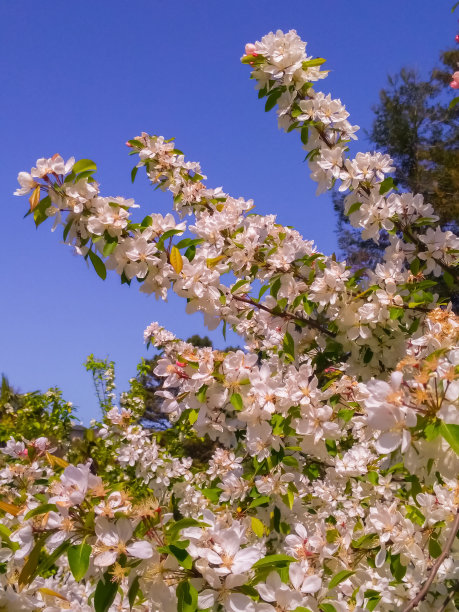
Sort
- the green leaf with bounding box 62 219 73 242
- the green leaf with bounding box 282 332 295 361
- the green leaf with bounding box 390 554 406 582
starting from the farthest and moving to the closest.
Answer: the green leaf with bounding box 282 332 295 361
the green leaf with bounding box 62 219 73 242
the green leaf with bounding box 390 554 406 582

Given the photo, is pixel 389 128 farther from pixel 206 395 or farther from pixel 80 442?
pixel 206 395

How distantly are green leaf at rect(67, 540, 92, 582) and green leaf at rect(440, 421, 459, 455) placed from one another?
813 mm

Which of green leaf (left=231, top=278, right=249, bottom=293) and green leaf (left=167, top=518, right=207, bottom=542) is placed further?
green leaf (left=231, top=278, right=249, bottom=293)

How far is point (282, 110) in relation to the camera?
8.98 feet

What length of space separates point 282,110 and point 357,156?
400 mm

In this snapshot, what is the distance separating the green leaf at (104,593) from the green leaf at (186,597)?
0.15m

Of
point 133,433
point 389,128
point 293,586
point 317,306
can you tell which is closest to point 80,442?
point 133,433

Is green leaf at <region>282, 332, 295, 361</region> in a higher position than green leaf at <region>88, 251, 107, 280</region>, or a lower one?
lower

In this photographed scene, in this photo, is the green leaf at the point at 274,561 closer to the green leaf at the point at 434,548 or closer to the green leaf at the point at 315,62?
the green leaf at the point at 434,548

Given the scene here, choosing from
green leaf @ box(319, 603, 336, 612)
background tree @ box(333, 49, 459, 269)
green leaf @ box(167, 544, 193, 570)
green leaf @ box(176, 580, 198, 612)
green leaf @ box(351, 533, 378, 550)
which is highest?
background tree @ box(333, 49, 459, 269)

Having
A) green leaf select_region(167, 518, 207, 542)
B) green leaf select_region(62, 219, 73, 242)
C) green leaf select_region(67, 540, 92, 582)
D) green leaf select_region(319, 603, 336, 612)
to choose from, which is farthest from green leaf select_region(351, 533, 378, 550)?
green leaf select_region(62, 219, 73, 242)

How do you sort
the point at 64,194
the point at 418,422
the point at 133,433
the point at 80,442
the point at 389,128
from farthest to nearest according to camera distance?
the point at 389,128, the point at 80,442, the point at 133,433, the point at 64,194, the point at 418,422

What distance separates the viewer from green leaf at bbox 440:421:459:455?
1224mm

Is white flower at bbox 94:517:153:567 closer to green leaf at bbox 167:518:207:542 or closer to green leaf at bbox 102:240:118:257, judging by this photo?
green leaf at bbox 167:518:207:542
